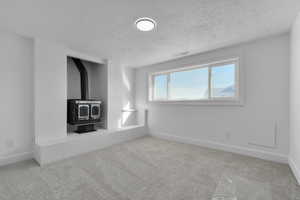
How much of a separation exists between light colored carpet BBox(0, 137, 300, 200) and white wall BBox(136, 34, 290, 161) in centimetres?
40

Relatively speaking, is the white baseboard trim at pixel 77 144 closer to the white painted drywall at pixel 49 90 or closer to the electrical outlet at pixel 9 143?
the white painted drywall at pixel 49 90

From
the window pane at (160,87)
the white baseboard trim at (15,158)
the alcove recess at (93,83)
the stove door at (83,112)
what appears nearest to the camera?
the white baseboard trim at (15,158)

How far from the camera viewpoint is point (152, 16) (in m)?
1.80

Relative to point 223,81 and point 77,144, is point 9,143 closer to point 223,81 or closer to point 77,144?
point 77,144

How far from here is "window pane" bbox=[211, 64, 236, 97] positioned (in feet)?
9.48

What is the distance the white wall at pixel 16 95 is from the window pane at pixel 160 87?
9.65 feet

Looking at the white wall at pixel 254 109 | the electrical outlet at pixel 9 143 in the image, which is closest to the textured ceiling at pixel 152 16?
the white wall at pixel 254 109

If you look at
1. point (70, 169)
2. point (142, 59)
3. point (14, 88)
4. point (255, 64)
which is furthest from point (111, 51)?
point (255, 64)

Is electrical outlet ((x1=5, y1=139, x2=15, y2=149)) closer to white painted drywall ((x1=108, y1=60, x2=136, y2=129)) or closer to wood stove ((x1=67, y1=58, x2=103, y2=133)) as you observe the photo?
wood stove ((x1=67, y1=58, x2=103, y2=133))

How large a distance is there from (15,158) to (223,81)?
414 cm

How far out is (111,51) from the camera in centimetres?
312

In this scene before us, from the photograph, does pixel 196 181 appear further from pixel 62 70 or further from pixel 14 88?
pixel 14 88

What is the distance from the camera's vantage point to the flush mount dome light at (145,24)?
6.18 ft

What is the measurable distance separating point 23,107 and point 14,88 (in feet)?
1.12
